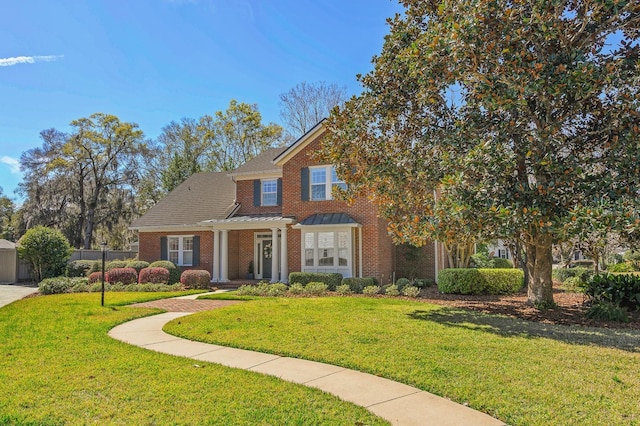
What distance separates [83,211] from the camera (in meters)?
37.8

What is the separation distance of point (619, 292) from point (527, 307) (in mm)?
2118

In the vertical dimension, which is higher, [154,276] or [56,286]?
[154,276]

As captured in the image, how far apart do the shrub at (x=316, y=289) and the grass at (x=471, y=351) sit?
431 cm

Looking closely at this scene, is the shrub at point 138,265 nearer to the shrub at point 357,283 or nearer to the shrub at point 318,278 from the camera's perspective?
the shrub at point 318,278

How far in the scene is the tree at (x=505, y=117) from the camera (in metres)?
8.39

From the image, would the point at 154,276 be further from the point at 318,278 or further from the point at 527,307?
the point at 527,307

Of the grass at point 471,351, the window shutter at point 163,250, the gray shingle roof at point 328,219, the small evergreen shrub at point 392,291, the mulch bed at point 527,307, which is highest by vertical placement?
the gray shingle roof at point 328,219

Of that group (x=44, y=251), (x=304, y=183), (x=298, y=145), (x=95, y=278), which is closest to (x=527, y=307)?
(x=304, y=183)

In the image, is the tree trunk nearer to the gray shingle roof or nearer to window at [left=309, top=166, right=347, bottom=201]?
the gray shingle roof

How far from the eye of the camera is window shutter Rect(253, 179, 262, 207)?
21219 mm

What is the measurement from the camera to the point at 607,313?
9930mm

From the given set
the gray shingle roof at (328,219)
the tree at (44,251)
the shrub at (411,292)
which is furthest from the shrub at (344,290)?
the tree at (44,251)

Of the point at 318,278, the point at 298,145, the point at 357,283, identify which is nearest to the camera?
the point at 357,283

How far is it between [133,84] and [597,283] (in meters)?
16.6
